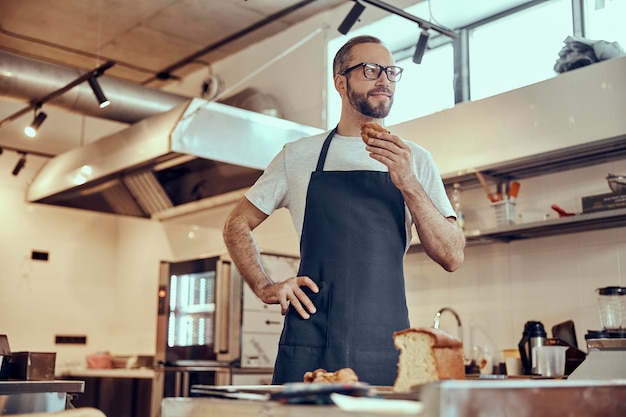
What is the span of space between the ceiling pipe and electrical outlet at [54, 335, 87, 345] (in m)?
2.26

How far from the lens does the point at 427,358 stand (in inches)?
52.8

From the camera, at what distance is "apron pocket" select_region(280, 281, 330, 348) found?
1.93m

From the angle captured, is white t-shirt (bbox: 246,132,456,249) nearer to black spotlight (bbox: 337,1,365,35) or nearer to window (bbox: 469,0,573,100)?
black spotlight (bbox: 337,1,365,35)

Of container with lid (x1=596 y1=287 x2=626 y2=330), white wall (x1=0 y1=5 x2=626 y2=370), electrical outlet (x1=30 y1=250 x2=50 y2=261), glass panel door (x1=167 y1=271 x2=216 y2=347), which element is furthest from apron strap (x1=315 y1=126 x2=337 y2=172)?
electrical outlet (x1=30 y1=250 x2=50 y2=261)

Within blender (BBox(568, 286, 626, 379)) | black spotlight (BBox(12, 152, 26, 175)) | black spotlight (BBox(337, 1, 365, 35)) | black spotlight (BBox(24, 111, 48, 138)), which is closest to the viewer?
blender (BBox(568, 286, 626, 379))

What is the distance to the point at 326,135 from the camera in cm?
224

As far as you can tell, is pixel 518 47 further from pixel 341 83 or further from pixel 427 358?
pixel 427 358

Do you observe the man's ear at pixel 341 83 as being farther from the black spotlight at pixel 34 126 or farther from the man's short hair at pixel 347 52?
the black spotlight at pixel 34 126

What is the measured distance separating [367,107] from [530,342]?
220 cm

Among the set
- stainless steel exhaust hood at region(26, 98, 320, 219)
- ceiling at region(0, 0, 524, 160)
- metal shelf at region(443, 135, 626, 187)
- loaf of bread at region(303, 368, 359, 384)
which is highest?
ceiling at region(0, 0, 524, 160)

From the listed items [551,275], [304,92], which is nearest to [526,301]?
[551,275]

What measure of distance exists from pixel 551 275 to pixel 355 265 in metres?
2.58

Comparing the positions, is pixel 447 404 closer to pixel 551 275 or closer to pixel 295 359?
pixel 295 359

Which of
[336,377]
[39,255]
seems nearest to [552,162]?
[336,377]
